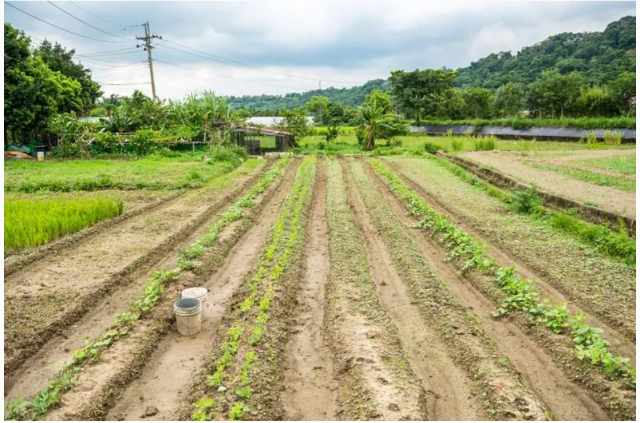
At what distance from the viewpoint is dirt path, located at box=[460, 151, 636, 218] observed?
39.1 ft

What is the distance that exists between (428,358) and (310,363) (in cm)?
129

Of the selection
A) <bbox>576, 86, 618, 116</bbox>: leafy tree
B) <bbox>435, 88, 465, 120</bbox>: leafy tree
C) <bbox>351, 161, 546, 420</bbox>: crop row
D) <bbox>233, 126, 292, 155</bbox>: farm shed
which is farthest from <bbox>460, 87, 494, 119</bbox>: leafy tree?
<bbox>351, 161, 546, 420</bbox>: crop row

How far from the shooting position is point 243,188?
1684 centimetres

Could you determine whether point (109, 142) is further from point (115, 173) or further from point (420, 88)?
point (420, 88)

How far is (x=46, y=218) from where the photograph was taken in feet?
33.1

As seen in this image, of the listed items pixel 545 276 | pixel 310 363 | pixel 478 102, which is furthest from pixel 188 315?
pixel 478 102

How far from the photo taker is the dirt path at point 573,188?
39.1ft

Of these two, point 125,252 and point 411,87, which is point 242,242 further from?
point 411,87

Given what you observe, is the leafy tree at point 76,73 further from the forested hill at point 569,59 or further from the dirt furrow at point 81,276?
the dirt furrow at point 81,276

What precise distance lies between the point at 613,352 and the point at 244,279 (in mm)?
5069

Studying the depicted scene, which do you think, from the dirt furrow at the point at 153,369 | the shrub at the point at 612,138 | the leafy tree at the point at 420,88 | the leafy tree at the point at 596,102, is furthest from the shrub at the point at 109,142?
the leafy tree at the point at 596,102

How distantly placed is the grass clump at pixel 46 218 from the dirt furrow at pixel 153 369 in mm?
4032

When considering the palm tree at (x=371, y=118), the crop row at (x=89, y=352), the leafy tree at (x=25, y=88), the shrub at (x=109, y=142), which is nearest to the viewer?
the crop row at (x=89, y=352)

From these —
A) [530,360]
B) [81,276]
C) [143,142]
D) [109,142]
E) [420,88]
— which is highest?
[420,88]
